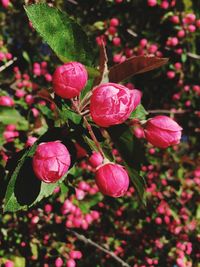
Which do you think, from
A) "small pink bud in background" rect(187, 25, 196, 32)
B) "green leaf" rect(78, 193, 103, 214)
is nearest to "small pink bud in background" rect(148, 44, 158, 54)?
"small pink bud in background" rect(187, 25, 196, 32)

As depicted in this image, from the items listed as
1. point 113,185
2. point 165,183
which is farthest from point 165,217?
point 113,185

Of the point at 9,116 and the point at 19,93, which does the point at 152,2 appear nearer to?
the point at 19,93

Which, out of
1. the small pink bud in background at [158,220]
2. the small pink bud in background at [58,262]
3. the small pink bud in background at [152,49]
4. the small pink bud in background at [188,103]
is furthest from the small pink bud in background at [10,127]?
the small pink bud in background at [188,103]

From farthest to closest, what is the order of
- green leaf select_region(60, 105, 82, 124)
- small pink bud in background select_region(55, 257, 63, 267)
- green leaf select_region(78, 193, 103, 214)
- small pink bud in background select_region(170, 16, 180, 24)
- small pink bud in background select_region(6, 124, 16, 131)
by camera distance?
small pink bud in background select_region(170, 16, 180, 24) < green leaf select_region(78, 193, 103, 214) < small pink bud in background select_region(55, 257, 63, 267) < small pink bud in background select_region(6, 124, 16, 131) < green leaf select_region(60, 105, 82, 124)

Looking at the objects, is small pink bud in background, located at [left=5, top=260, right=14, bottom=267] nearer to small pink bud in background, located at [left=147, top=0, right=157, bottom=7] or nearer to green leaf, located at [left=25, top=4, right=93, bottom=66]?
green leaf, located at [left=25, top=4, right=93, bottom=66]

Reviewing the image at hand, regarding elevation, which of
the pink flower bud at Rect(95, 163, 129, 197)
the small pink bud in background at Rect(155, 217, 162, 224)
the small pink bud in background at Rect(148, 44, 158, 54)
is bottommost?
the small pink bud in background at Rect(155, 217, 162, 224)

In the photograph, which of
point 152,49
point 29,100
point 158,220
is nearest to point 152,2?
point 152,49

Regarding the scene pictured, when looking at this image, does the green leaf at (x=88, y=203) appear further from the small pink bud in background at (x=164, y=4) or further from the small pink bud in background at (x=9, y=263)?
the small pink bud in background at (x=164, y=4)

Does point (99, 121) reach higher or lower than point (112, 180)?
higher
